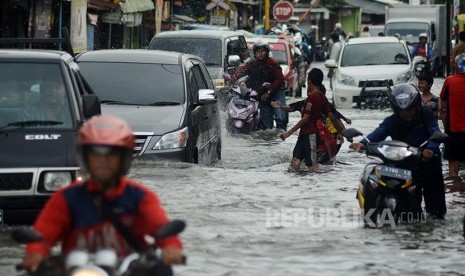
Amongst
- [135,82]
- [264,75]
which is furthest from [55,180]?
[264,75]

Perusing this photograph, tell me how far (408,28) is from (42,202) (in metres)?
39.8

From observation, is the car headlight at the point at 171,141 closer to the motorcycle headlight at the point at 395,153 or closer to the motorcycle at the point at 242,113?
the motorcycle headlight at the point at 395,153

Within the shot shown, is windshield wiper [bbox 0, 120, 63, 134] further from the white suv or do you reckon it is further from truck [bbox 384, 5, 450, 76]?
truck [bbox 384, 5, 450, 76]

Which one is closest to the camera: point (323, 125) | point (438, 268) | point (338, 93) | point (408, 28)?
point (438, 268)

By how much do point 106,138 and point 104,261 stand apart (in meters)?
0.51

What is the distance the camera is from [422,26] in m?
48.5

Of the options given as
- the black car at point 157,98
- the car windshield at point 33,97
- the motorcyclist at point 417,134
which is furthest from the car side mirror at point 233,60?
the car windshield at point 33,97

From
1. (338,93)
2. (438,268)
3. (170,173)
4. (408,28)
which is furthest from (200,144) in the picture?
(408,28)

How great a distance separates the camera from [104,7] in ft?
111

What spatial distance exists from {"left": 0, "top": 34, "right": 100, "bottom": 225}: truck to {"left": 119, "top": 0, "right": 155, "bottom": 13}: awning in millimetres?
25292

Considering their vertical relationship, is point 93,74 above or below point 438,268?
above

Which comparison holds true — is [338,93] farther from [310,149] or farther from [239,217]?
[239,217]

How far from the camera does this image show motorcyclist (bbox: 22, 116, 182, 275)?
5.34 m

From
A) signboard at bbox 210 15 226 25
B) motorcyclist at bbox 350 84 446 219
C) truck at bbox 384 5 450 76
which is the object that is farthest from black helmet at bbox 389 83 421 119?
signboard at bbox 210 15 226 25
